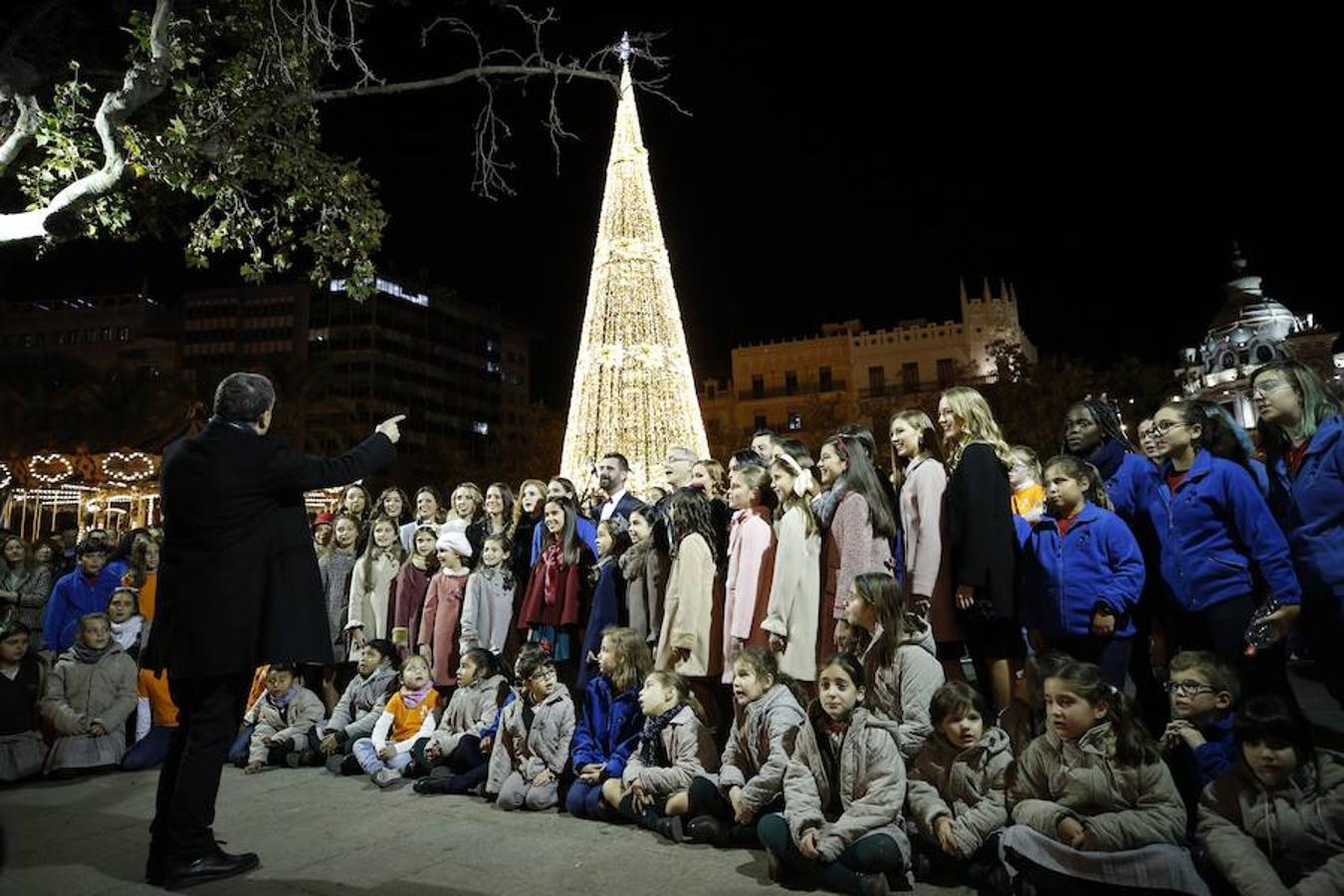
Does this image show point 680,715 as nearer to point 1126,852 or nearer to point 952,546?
point 952,546

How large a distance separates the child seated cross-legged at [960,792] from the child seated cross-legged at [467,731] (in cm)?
266

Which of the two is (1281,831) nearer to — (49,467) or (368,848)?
(368,848)

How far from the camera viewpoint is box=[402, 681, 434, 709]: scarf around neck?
5.95 meters

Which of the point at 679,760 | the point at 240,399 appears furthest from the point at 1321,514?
the point at 240,399

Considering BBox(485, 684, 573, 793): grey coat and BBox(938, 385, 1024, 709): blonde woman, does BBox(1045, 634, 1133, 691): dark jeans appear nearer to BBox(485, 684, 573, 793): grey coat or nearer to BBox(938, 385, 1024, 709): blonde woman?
BBox(938, 385, 1024, 709): blonde woman

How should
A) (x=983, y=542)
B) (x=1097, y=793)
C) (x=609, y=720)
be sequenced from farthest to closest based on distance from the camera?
(x=609, y=720) < (x=983, y=542) < (x=1097, y=793)

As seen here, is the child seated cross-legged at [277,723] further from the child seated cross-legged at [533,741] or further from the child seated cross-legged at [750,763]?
the child seated cross-legged at [750,763]

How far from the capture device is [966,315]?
41.7m

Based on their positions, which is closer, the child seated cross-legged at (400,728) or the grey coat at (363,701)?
the child seated cross-legged at (400,728)

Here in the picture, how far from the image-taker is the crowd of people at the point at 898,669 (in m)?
3.08

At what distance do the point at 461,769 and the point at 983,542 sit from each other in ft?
11.5

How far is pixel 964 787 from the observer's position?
→ 11.4 ft

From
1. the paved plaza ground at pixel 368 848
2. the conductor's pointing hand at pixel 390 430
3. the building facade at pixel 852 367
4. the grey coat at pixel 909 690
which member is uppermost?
the building facade at pixel 852 367

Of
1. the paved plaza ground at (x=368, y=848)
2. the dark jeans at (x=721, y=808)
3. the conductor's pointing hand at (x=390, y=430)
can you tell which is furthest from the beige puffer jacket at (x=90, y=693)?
the dark jeans at (x=721, y=808)
